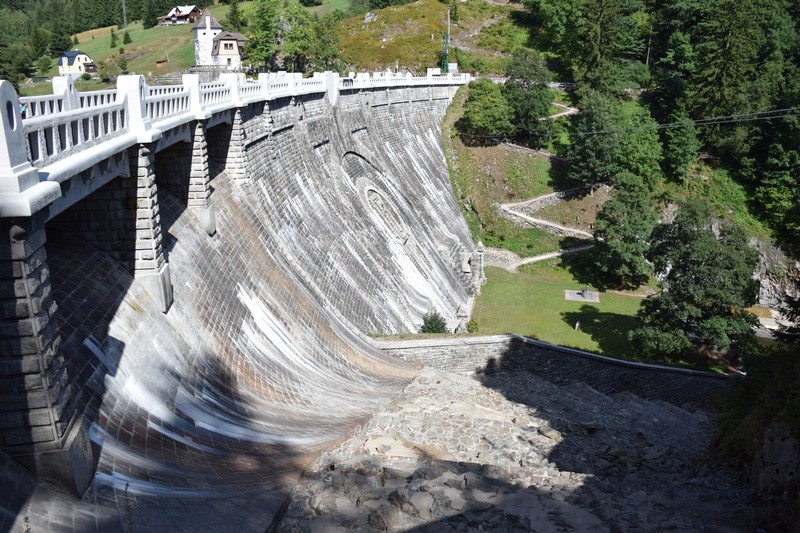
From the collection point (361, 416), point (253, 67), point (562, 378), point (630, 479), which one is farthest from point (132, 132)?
point (253, 67)

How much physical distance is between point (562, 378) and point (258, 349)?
1626 cm

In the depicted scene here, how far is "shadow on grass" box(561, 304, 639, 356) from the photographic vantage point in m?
38.0

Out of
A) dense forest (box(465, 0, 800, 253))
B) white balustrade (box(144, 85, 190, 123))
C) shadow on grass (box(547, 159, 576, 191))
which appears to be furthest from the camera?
shadow on grass (box(547, 159, 576, 191))

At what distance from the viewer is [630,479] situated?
49.5 feet

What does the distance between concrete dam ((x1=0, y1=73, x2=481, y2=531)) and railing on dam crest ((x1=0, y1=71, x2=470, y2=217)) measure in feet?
0.15

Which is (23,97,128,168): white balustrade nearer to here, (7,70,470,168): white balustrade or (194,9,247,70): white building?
(7,70,470,168): white balustrade

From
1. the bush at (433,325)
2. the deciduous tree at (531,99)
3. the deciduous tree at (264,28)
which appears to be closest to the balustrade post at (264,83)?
the bush at (433,325)

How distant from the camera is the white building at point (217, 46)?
247ft

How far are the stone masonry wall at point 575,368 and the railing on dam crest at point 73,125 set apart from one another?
14375 millimetres

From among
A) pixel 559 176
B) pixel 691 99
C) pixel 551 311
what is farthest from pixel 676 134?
pixel 551 311

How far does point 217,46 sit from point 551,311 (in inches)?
2165

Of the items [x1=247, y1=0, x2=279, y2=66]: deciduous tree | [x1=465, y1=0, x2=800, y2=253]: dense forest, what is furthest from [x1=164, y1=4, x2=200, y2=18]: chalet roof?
[x1=465, y1=0, x2=800, y2=253]: dense forest

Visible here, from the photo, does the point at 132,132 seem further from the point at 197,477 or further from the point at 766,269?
the point at 766,269

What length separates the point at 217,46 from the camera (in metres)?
75.5
